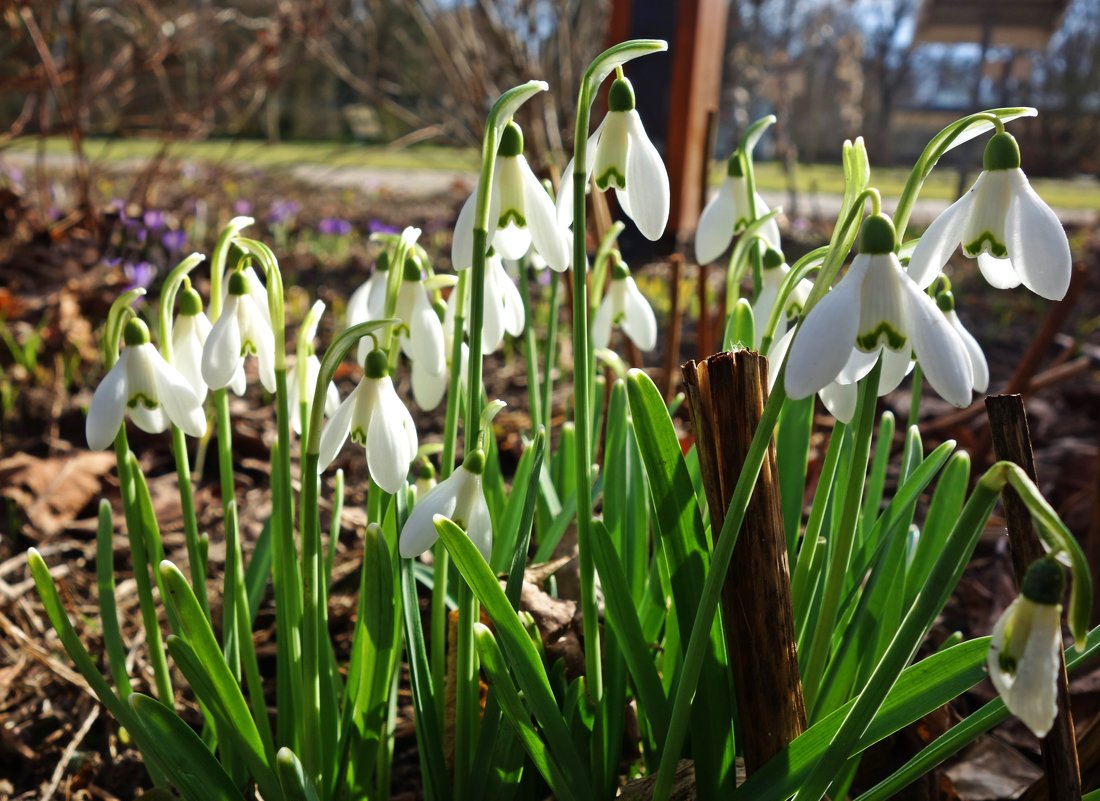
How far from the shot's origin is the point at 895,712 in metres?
0.84

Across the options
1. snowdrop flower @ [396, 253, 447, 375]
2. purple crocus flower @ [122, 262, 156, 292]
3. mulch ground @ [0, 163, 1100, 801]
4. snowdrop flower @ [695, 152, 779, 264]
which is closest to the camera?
snowdrop flower @ [396, 253, 447, 375]

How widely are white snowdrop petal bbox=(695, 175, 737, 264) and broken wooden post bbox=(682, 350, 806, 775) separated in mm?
360

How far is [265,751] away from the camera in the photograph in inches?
41.0

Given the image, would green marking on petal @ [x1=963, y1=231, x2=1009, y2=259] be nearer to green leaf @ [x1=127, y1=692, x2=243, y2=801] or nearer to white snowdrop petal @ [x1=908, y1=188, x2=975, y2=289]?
white snowdrop petal @ [x1=908, y1=188, x2=975, y2=289]

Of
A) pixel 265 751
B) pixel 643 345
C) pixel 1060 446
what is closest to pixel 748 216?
pixel 643 345

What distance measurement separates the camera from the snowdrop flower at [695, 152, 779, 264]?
48.5 inches

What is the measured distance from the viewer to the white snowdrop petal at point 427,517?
870 mm

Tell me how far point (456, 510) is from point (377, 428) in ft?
0.33

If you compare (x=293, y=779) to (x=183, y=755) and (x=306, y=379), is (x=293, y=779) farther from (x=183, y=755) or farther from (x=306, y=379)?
(x=306, y=379)

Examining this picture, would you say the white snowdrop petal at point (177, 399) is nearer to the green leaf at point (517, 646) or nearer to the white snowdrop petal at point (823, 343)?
the green leaf at point (517, 646)

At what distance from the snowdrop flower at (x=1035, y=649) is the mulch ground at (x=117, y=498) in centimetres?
50

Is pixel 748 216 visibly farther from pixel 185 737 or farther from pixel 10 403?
pixel 10 403

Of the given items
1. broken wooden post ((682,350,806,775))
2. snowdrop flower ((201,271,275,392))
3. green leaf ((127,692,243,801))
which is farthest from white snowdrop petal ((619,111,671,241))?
green leaf ((127,692,243,801))

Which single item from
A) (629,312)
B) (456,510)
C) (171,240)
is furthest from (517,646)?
(171,240)
